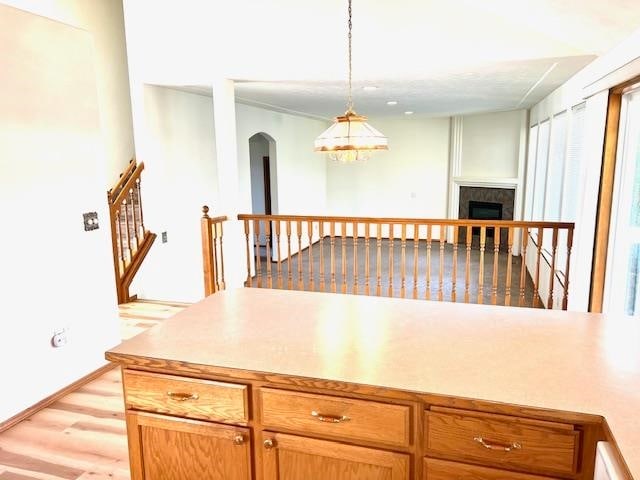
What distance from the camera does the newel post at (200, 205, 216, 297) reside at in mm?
4438

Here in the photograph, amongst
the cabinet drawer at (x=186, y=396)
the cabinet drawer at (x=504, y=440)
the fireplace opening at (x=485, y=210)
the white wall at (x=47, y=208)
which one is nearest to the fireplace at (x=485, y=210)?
the fireplace opening at (x=485, y=210)

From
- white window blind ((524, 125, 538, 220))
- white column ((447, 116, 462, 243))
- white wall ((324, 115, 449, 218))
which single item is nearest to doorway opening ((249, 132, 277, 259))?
white wall ((324, 115, 449, 218))

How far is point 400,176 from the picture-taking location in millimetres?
9859

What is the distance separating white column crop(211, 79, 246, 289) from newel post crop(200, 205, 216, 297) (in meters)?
0.31

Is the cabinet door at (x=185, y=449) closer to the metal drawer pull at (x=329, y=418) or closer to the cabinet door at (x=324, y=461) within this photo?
the cabinet door at (x=324, y=461)

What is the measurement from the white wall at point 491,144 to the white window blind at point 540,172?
5.54 ft

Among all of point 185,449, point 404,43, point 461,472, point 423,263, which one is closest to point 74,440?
point 185,449

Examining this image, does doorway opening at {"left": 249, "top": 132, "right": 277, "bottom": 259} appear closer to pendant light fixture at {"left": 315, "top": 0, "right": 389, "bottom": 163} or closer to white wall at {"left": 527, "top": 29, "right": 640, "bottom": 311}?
white wall at {"left": 527, "top": 29, "right": 640, "bottom": 311}

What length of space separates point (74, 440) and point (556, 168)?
511 centimetres

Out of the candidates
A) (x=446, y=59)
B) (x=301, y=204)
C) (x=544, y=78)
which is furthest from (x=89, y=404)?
(x=301, y=204)

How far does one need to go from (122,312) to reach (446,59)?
3.98m

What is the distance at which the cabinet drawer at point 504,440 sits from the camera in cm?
127

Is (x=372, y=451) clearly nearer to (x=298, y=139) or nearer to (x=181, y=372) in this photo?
(x=181, y=372)

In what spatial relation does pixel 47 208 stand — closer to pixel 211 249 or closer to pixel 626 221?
pixel 211 249
